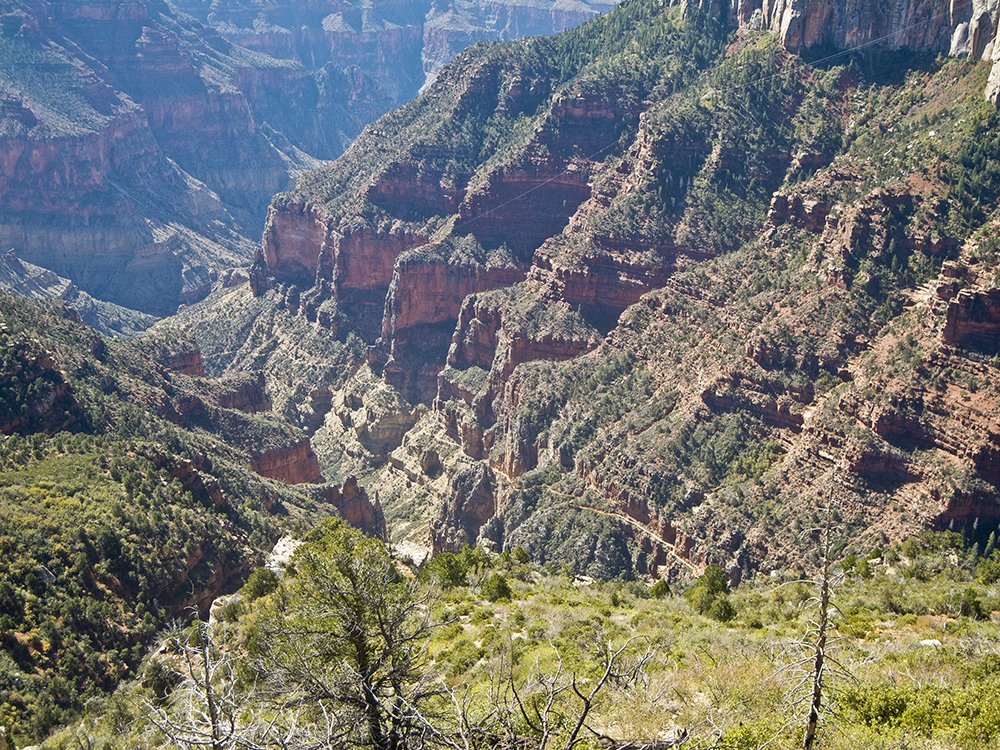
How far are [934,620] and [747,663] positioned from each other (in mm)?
13822

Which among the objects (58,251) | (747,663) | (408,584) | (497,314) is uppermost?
(408,584)

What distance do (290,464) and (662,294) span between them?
45500mm

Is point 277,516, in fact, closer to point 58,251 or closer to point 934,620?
point 934,620

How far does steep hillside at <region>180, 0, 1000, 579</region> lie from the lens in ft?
222

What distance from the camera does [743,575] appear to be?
67812mm

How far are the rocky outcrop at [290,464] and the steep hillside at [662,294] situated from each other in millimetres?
12787

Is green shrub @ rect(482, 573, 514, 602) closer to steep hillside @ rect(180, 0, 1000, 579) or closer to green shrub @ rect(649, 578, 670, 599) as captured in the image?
green shrub @ rect(649, 578, 670, 599)

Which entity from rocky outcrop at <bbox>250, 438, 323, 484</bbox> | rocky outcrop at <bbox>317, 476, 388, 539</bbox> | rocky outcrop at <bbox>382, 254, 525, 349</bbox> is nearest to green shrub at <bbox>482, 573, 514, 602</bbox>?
rocky outcrop at <bbox>317, 476, 388, 539</bbox>

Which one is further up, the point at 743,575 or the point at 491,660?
the point at 491,660

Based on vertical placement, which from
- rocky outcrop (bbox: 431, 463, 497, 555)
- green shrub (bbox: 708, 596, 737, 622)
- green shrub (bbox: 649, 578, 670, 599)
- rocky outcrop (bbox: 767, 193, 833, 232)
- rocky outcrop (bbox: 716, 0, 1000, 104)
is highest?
rocky outcrop (bbox: 716, 0, 1000, 104)

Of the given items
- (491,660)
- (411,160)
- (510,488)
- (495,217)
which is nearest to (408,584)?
(491,660)

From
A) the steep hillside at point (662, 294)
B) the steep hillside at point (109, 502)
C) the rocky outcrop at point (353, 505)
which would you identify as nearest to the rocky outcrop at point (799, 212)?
the steep hillside at point (662, 294)

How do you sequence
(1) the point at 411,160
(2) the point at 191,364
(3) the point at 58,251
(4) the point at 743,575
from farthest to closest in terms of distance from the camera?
(3) the point at 58,251 → (1) the point at 411,160 → (2) the point at 191,364 → (4) the point at 743,575

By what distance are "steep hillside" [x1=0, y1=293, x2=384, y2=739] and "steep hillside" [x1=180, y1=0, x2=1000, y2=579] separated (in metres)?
23.7
